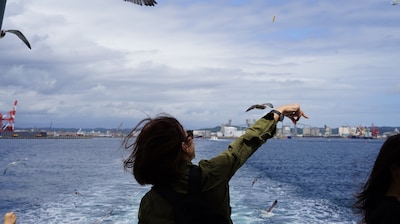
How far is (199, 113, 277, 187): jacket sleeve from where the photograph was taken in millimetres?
2007

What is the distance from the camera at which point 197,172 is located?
1997mm

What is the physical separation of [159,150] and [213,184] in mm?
252

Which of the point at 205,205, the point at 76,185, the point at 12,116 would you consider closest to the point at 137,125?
the point at 205,205

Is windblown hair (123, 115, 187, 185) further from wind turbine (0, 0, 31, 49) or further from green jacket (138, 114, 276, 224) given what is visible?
wind turbine (0, 0, 31, 49)

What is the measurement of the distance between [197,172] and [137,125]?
327 mm

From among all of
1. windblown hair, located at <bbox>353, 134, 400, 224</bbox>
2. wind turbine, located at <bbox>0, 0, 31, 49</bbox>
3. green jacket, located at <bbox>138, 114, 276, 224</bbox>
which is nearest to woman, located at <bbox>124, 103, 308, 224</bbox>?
green jacket, located at <bbox>138, 114, 276, 224</bbox>

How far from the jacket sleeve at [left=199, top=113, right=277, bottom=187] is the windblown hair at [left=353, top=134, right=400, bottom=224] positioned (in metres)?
0.44

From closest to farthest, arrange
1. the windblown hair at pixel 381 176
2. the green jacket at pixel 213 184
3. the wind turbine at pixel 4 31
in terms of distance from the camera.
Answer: the green jacket at pixel 213 184
the windblown hair at pixel 381 176
the wind turbine at pixel 4 31

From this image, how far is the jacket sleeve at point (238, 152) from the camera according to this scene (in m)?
2.01

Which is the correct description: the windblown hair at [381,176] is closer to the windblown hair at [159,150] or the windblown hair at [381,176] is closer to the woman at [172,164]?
the woman at [172,164]

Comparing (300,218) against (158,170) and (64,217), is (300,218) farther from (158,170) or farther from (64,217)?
(158,170)

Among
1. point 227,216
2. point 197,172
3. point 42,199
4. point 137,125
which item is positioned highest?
point 137,125

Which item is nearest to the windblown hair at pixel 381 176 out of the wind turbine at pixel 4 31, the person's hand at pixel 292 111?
the person's hand at pixel 292 111

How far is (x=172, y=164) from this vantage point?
2.02 meters
